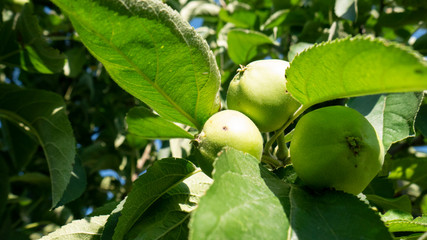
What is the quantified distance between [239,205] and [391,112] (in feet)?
2.88

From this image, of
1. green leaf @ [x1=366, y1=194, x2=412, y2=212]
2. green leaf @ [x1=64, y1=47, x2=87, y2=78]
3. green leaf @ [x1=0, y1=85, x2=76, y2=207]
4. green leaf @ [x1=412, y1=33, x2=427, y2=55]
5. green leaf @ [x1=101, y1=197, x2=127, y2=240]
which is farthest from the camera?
green leaf @ [x1=64, y1=47, x2=87, y2=78]

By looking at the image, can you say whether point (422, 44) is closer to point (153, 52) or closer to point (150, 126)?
point (150, 126)

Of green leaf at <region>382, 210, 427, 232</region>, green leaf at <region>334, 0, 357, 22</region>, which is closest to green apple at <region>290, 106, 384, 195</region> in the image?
green leaf at <region>382, 210, 427, 232</region>

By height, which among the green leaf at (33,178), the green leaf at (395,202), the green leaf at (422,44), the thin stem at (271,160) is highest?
the green leaf at (422,44)

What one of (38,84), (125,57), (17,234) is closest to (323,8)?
(125,57)

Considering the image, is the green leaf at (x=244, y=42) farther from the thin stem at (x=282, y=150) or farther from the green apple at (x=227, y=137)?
the green apple at (x=227, y=137)

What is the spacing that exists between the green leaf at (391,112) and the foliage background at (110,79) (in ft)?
0.79

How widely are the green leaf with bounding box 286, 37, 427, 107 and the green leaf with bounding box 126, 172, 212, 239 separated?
444mm

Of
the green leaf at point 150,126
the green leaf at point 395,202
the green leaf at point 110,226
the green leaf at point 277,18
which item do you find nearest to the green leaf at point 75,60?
the green leaf at point 277,18

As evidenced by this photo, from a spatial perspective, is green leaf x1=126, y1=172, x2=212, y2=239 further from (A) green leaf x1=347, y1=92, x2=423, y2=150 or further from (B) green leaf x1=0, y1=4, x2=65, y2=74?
(B) green leaf x1=0, y1=4, x2=65, y2=74

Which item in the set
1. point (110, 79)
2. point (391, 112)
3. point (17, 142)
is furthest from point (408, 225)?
point (110, 79)

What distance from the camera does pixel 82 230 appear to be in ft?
3.85

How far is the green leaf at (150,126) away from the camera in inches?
44.3

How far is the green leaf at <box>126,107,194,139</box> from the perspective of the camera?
1.13 metres
